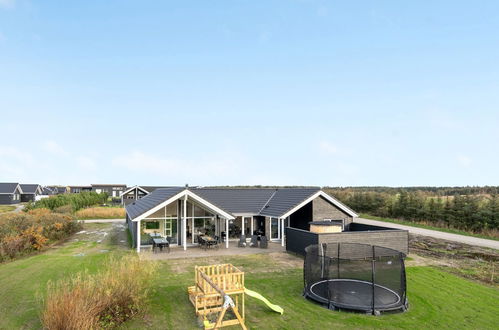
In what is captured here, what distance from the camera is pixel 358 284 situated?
1249cm

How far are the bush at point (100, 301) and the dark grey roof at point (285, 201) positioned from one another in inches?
473

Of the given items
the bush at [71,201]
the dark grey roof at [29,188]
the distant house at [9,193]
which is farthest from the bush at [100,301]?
the dark grey roof at [29,188]

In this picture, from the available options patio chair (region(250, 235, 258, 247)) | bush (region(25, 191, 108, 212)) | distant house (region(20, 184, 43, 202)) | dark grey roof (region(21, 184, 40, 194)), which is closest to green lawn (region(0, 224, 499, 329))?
patio chair (region(250, 235, 258, 247))

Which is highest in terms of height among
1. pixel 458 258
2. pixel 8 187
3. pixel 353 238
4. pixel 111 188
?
pixel 8 187

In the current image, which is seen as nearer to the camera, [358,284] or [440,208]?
[358,284]

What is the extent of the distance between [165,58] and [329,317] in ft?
63.2

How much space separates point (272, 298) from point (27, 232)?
1590cm

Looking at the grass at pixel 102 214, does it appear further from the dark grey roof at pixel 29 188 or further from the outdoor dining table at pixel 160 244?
the dark grey roof at pixel 29 188

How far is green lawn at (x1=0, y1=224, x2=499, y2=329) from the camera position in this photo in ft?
30.9

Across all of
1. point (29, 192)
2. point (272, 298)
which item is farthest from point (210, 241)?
point (29, 192)

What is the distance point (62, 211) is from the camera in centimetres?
3028

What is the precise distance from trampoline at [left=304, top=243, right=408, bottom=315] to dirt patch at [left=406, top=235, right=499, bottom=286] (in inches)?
213

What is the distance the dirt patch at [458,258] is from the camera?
1519 cm

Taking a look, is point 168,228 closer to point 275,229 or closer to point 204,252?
point 204,252
